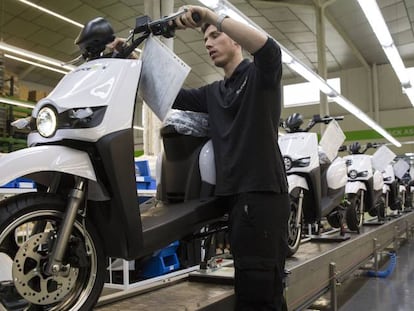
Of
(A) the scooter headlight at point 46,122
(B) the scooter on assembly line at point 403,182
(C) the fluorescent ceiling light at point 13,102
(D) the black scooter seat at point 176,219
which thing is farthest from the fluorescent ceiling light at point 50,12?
(A) the scooter headlight at point 46,122

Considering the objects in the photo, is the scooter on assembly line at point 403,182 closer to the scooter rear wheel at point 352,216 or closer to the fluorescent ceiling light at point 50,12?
the scooter rear wheel at point 352,216

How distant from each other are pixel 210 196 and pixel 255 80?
0.53 metres

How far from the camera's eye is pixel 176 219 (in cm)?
155

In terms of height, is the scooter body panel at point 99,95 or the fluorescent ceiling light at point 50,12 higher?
the fluorescent ceiling light at point 50,12

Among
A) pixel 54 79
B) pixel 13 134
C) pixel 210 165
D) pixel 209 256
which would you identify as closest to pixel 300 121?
pixel 209 256

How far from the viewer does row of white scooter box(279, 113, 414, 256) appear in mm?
2980

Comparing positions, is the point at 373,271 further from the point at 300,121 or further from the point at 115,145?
the point at 115,145

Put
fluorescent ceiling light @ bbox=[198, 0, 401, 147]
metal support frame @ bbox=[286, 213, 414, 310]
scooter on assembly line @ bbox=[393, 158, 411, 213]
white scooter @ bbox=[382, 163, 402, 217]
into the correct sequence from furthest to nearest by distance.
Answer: scooter on assembly line @ bbox=[393, 158, 411, 213]
white scooter @ bbox=[382, 163, 402, 217]
fluorescent ceiling light @ bbox=[198, 0, 401, 147]
metal support frame @ bbox=[286, 213, 414, 310]

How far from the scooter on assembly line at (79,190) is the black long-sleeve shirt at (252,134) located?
0.96 ft

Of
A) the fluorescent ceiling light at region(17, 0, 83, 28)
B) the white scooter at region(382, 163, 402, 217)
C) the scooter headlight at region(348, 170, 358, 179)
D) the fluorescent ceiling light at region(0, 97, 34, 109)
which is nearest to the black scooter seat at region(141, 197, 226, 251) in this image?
the scooter headlight at region(348, 170, 358, 179)

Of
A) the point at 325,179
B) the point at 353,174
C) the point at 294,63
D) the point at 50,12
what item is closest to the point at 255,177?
the point at 325,179

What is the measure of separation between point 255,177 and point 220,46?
55cm

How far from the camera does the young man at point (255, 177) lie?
1.44m

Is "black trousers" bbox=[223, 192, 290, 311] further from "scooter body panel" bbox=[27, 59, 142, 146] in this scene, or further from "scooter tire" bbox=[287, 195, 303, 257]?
"scooter tire" bbox=[287, 195, 303, 257]
